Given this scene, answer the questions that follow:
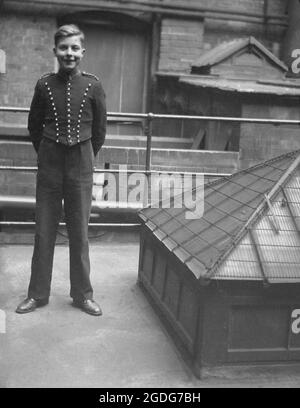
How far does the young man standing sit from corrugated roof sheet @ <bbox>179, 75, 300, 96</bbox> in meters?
3.87

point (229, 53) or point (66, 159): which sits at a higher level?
point (229, 53)

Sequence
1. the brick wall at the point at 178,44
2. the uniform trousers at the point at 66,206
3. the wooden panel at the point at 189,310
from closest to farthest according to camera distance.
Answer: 1. the wooden panel at the point at 189,310
2. the uniform trousers at the point at 66,206
3. the brick wall at the point at 178,44

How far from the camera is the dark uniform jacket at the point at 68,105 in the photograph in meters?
3.50

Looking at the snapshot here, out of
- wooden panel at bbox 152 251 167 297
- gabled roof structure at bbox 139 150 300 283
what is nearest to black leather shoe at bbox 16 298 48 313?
wooden panel at bbox 152 251 167 297

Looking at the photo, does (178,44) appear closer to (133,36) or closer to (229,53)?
(133,36)

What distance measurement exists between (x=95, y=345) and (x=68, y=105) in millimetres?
1506

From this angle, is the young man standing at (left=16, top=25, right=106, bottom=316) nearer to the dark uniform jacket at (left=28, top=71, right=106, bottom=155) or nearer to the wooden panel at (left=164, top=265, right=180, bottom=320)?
the dark uniform jacket at (left=28, top=71, right=106, bottom=155)

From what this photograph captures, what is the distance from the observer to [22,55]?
880cm

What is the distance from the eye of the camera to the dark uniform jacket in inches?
138

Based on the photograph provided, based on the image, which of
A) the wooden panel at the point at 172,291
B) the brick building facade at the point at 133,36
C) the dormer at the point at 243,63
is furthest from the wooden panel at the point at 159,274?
the brick building facade at the point at 133,36

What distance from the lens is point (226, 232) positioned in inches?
120

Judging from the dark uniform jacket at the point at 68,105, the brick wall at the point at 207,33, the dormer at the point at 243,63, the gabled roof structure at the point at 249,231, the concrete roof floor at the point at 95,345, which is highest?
the brick wall at the point at 207,33

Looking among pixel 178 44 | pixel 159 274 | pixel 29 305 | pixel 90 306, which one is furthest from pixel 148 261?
pixel 178 44

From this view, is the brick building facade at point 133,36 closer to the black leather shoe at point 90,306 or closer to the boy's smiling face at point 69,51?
the boy's smiling face at point 69,51
